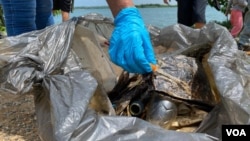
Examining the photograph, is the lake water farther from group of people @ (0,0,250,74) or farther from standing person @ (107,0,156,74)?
standing person @ (107,0,156,74)

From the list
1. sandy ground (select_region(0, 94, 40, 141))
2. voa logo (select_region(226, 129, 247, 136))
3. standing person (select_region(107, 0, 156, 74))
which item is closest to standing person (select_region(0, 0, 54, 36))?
sandy ground (select_region(0, 94, 40, 141))

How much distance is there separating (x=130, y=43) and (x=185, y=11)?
4.53 feet

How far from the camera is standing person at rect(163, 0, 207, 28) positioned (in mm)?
2195

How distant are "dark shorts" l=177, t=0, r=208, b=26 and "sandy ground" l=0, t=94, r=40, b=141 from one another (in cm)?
112

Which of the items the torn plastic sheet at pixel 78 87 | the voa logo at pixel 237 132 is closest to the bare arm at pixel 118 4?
the torn plastic sheet at pixel 78 87

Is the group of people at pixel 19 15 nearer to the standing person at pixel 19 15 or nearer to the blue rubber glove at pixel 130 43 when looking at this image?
the standing person at pixel 19 15

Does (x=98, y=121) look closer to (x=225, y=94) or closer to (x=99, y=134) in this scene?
(x=99, y=134)

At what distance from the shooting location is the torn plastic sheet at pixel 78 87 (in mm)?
839

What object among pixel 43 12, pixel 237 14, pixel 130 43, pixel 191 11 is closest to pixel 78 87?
pixel 130 43

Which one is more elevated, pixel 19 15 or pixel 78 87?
pixel 19 15

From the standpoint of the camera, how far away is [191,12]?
7.32 feet

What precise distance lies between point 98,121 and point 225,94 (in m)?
0.33

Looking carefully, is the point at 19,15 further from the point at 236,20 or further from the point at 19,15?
the point at 236,20

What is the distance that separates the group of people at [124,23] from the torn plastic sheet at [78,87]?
0.12 m
